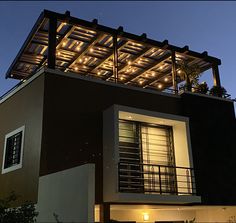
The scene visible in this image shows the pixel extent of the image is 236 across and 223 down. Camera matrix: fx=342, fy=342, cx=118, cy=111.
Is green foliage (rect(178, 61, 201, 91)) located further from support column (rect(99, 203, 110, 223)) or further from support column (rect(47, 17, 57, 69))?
support column (rect(99, 203, 110, 223))

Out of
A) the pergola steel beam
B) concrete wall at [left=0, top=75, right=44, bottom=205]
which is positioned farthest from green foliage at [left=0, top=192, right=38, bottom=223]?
the pergola steel beam

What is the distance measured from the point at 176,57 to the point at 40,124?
767cm

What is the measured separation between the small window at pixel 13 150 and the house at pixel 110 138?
0.04 meters

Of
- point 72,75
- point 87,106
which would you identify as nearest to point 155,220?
point 87,106

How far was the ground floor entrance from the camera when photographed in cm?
1228

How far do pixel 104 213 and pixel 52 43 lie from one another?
589 cm

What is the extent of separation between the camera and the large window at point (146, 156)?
36.2 feet

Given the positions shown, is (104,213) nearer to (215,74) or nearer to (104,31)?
(104,31)

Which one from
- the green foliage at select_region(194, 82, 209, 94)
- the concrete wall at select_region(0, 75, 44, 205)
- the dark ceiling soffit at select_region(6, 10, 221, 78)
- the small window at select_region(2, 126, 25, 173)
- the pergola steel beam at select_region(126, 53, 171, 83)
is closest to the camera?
the concrete wall at select_region(0, 75, 44, 205)

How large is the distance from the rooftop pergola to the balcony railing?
3557mm

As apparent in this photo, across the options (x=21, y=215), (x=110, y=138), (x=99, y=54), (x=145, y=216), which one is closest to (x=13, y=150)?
(x=21, y=215)

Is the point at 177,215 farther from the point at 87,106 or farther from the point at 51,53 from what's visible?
the point at 51,53

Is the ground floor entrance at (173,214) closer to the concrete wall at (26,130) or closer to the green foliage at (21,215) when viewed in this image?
the concrete wall at (26,130)

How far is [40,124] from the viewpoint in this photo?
10.4 metres
